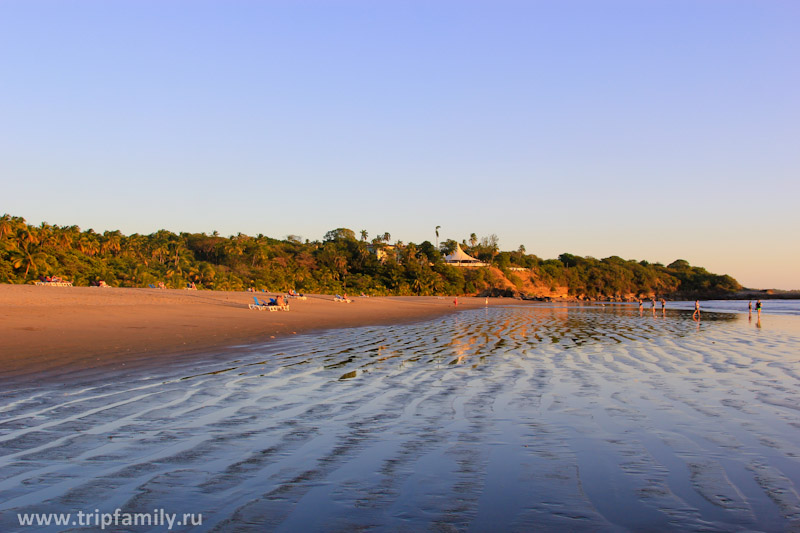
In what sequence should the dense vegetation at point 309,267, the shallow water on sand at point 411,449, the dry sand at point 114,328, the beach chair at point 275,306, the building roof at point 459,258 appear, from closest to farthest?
the shallow water on sand at point 411,449 < the dry sand at point 114,328 < the beach chair at point 275,306 < the dense vegetation at point 309,267 < the building roof at point 459,258

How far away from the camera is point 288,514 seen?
A: 4676mm

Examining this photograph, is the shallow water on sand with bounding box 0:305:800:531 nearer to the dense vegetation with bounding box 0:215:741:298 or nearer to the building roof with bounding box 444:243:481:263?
the dense vegetation with bounding box 0:215:741:298

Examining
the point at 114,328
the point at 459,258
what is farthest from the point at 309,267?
the point at 114,328

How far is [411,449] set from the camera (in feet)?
22.7

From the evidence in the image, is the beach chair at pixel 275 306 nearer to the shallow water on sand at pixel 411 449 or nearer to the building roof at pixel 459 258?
the shallow water on sand at pixel 411 449

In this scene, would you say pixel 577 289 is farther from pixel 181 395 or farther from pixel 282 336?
pixel 181 395

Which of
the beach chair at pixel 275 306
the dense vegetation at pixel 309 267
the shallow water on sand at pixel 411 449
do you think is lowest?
the shallow water on sand at pixel 411 449

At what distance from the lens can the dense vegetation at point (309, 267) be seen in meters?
54.8

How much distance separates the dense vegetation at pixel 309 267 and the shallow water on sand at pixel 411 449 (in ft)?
155

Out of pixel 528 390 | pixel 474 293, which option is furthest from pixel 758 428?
pixel 474 293

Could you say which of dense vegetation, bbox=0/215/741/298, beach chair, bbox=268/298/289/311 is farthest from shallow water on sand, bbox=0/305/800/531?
dense vegetation, bbox=0/215/741/298

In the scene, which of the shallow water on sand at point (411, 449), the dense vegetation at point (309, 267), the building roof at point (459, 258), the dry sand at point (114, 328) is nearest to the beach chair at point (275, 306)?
the dry sand at point (114, 328)

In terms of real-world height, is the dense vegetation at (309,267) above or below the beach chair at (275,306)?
above

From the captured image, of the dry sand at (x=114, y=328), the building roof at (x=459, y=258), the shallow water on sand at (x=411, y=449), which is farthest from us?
the building roof at (x=459, y=258)
